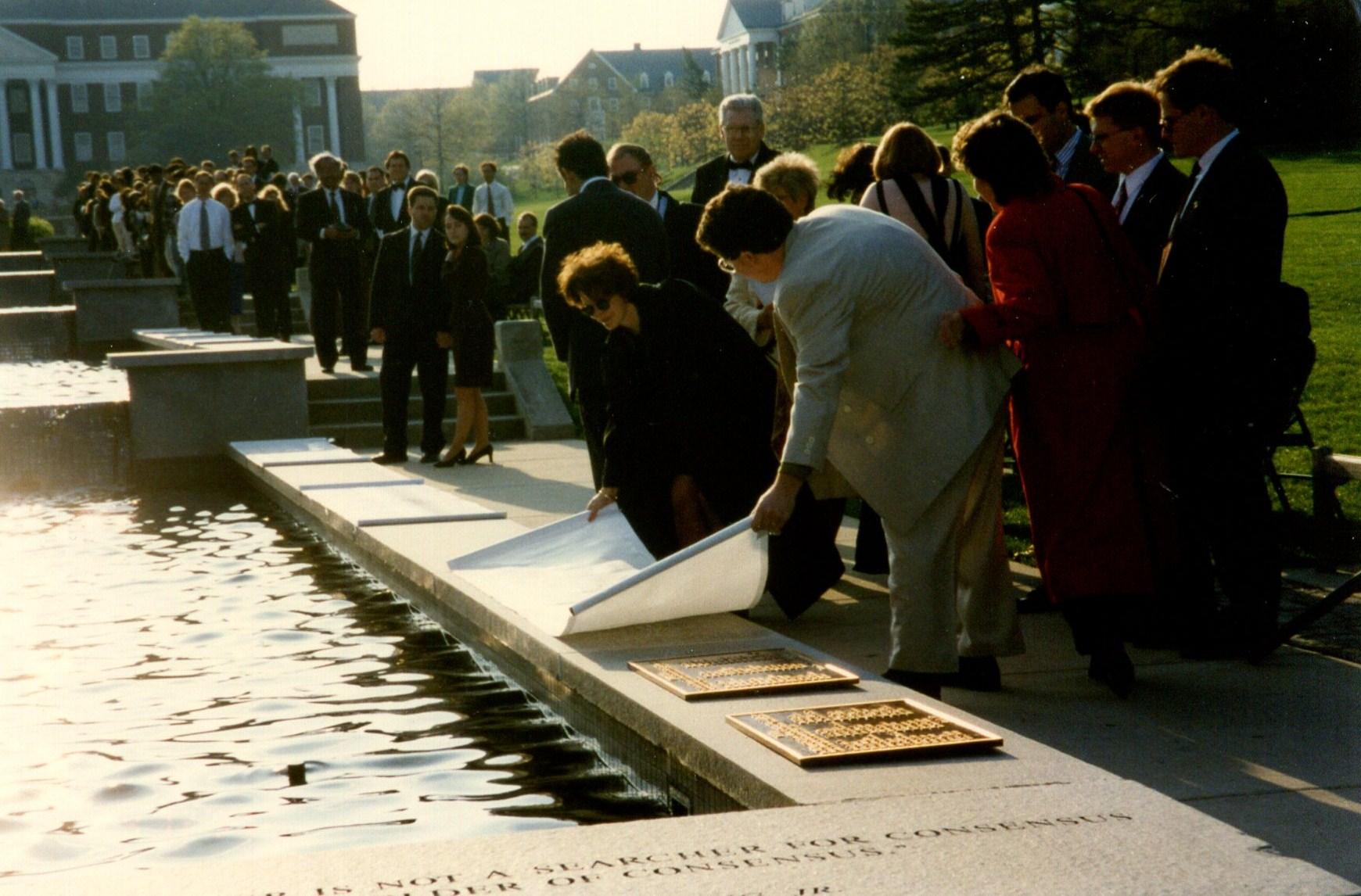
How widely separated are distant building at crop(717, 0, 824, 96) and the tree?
29382 mm

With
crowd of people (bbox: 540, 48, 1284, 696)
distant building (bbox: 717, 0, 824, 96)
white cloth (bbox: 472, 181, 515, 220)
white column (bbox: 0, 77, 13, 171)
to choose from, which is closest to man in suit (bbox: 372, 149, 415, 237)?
white cloth (bbox: 472, 181, 515, 220)

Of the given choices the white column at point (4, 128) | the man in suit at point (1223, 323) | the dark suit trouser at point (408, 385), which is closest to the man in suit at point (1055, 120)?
the man in suit at point (1223, 323)

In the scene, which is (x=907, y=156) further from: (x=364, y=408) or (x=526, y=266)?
(x=526, y=266)

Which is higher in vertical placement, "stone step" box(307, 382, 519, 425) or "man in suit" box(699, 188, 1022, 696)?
"man in suit" box(699, 188, 1022, 696)

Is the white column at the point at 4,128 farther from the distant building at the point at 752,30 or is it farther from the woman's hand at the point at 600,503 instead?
the woman's hand at the point at 600,503

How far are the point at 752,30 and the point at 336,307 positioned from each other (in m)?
107

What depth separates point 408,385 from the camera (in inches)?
540

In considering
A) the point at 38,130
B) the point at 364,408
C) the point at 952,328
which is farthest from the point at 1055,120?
the point at 38,130

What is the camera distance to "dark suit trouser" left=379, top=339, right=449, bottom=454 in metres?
13.6

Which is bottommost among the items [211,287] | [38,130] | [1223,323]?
[211,287]

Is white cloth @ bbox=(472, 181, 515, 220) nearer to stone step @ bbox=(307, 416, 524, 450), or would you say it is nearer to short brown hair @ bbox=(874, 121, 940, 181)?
stone step @ bbox=(307, 416, 524, 450)

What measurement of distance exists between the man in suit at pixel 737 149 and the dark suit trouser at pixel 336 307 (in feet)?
28.2

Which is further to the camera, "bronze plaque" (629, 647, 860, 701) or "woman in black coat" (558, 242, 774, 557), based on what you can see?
"woman in black coat" (558, 242, 774, 557)

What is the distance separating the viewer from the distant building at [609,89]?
12488cm
